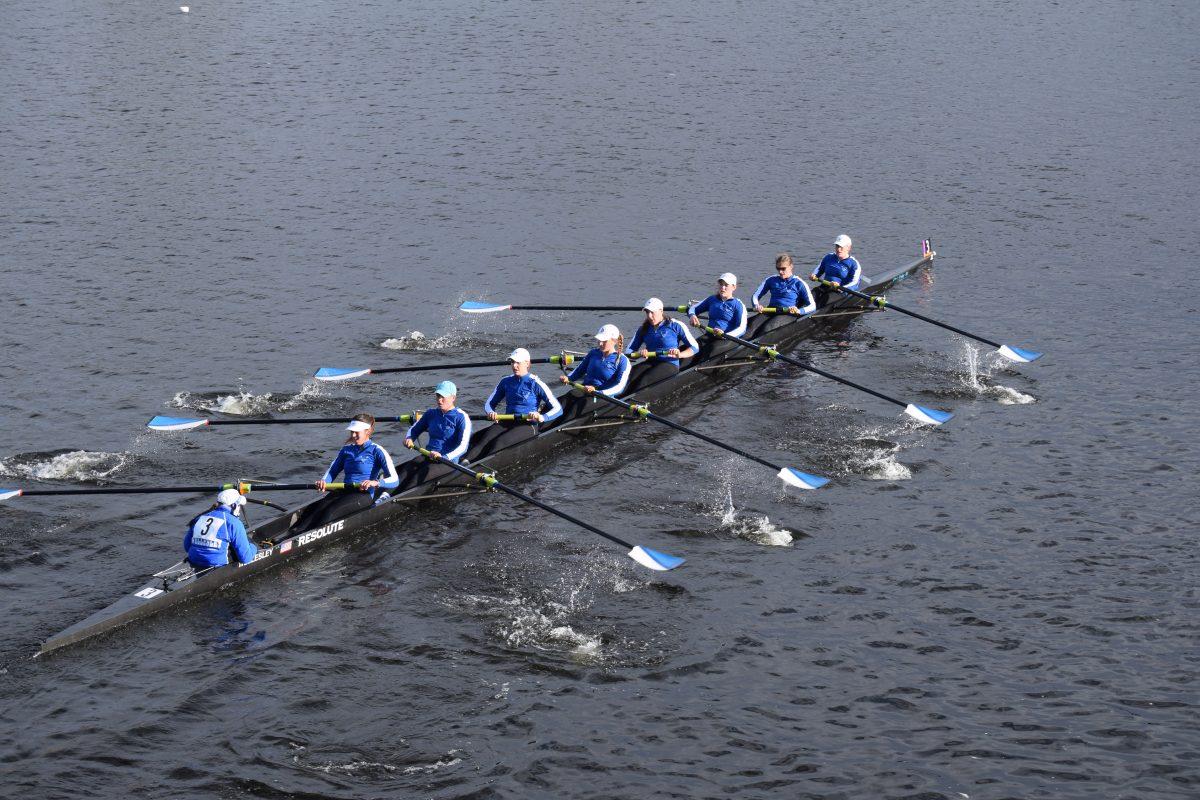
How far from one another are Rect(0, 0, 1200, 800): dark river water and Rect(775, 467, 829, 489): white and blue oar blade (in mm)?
580

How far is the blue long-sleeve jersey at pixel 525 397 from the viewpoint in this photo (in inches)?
928

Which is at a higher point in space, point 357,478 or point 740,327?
point 740,327

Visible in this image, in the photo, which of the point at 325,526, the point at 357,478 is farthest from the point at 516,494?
the point at 325,526

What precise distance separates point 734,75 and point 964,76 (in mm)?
10020

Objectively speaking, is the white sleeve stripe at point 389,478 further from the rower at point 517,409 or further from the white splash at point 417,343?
the white splash at point 417,343

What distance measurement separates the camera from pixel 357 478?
2081 centimetres

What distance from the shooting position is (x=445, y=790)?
601 inches

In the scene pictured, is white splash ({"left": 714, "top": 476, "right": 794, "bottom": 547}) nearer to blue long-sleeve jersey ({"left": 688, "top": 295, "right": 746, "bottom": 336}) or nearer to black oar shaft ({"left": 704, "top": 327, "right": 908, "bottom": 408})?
black oar shaft ({"left": 704, "top": 327, "right": 908, "bottom": 408})

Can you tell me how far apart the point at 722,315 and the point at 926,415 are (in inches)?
208

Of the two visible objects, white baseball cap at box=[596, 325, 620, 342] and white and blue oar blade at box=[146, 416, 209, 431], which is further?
white baseball cap at box=[596, 325, 620, 342]

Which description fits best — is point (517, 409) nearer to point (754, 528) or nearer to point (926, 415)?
point (754, 528)

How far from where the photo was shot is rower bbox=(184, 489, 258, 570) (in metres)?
18.4

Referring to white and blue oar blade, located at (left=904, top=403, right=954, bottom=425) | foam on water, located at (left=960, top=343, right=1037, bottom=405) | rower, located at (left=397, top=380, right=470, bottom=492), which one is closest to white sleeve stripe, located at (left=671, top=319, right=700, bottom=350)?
white and blue oar blade, located at (left=904, top=403, right=954, bottom=425)

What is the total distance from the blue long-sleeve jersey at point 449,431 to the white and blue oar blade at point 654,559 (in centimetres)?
436
